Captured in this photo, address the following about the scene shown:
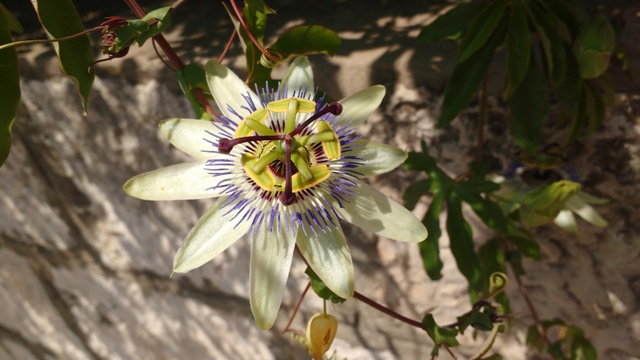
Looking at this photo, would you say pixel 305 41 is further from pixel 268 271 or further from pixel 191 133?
pixel 268 271

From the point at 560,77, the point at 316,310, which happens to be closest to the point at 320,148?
the point at 560,77

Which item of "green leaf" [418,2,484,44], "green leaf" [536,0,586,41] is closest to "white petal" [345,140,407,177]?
"green leaf" [418,2,484,44]

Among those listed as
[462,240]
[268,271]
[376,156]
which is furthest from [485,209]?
[268,271]

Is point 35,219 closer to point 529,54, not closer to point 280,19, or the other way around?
point 280,19

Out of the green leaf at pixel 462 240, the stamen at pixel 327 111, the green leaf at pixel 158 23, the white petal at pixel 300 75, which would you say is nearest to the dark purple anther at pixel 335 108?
the stamen at pixel 327 111

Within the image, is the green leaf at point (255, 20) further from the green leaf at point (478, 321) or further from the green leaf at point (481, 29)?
the green leaf at point (478, 321)

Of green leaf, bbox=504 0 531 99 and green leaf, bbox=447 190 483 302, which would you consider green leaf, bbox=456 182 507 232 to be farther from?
green leaf, bbox=504 0 531 99
